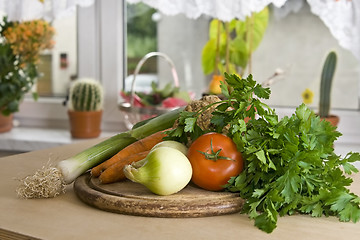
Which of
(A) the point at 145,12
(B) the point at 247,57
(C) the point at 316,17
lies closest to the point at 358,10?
(C) the point at 316,17

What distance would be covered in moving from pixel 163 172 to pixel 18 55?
5.58ft

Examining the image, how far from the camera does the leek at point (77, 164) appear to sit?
908mm

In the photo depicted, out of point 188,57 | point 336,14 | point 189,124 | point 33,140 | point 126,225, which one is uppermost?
point 336,14

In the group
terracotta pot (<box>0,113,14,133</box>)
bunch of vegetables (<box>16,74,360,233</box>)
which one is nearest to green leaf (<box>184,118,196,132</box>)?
bunch of vegetables (<box>16,74,360,233</box>)

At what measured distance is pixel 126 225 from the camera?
2.57ft

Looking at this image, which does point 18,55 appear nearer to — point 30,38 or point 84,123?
point 30,38

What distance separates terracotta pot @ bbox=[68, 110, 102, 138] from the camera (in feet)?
7.14

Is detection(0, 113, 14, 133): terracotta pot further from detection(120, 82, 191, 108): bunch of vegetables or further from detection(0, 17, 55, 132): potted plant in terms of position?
detection(120, 82, 191, 108): bunch of vegetables

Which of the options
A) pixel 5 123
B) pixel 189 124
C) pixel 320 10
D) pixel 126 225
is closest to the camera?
pixel 126 225

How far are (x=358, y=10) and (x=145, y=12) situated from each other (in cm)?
94

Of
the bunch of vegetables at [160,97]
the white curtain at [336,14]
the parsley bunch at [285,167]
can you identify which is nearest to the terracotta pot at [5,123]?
the bunch of vegetables at [160,97]

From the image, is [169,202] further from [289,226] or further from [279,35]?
[279,35]

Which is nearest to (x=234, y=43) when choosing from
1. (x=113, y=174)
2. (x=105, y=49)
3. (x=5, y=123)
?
(x=105, y=49)

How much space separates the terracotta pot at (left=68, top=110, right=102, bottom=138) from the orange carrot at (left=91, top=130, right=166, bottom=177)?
1.16 metres
